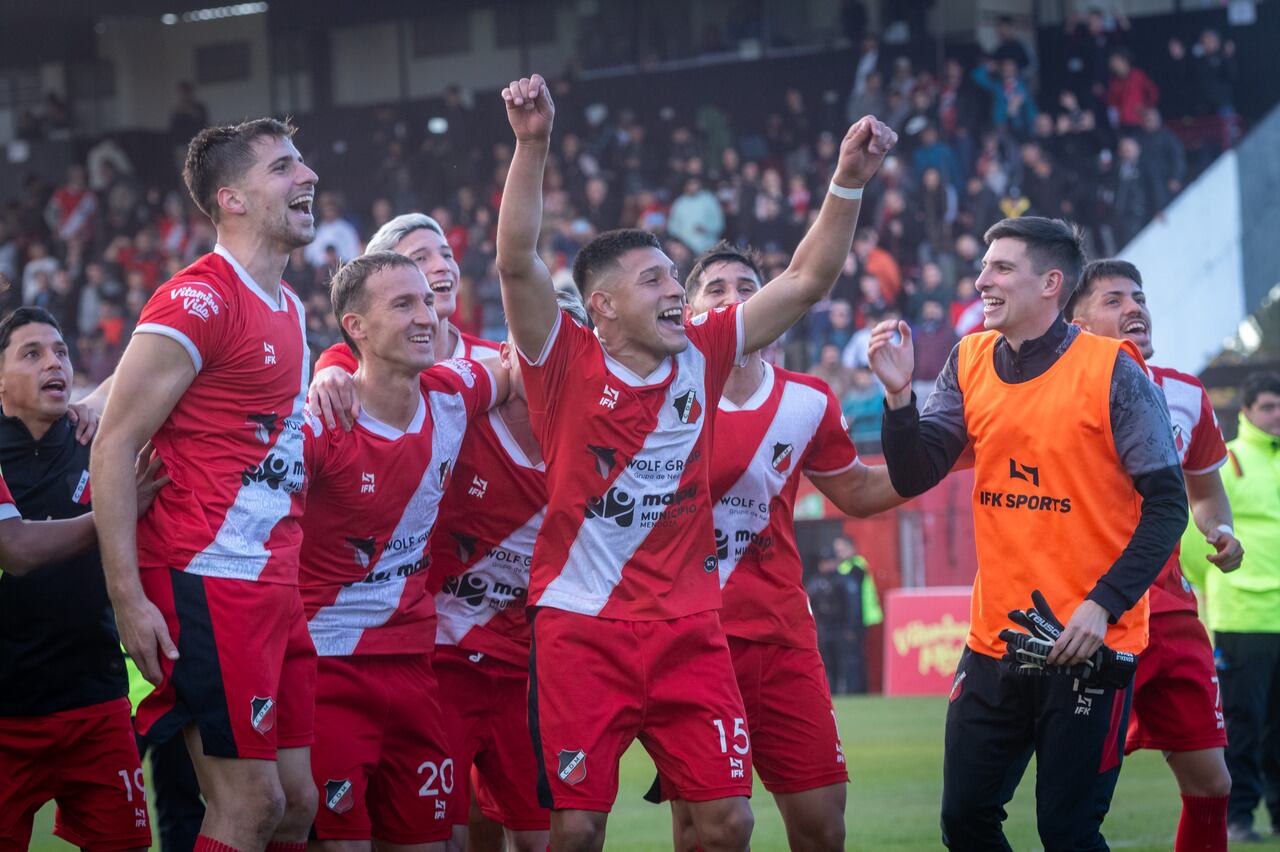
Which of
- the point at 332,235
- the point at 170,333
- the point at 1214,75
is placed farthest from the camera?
the point at 332,235

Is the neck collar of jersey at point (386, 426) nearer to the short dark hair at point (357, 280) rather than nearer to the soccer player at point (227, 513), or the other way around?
the short dark hair at point (357, 280)

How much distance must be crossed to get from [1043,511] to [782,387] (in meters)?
1.53

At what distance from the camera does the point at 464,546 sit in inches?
253

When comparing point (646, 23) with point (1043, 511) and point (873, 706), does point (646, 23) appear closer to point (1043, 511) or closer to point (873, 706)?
point (873, 706)

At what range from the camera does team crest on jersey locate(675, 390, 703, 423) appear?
572cm

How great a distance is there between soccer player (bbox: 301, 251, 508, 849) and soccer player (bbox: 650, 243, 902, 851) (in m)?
1.15

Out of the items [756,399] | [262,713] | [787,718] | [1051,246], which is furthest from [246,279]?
[1051,246]

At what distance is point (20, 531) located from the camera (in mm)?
5418

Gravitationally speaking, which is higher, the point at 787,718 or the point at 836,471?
the point at 836,471

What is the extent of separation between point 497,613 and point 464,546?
1.01 ft

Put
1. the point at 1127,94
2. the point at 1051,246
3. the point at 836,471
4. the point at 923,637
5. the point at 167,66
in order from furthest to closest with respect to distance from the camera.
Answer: the point at 167,66 → the point at 1127,94 → the point at 923,637 → the point at 836,471 → the point at 1051,246

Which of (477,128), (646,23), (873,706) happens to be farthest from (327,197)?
(873,706)

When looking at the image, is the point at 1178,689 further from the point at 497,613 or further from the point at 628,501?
the point at 497,613

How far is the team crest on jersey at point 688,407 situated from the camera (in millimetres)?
5723
